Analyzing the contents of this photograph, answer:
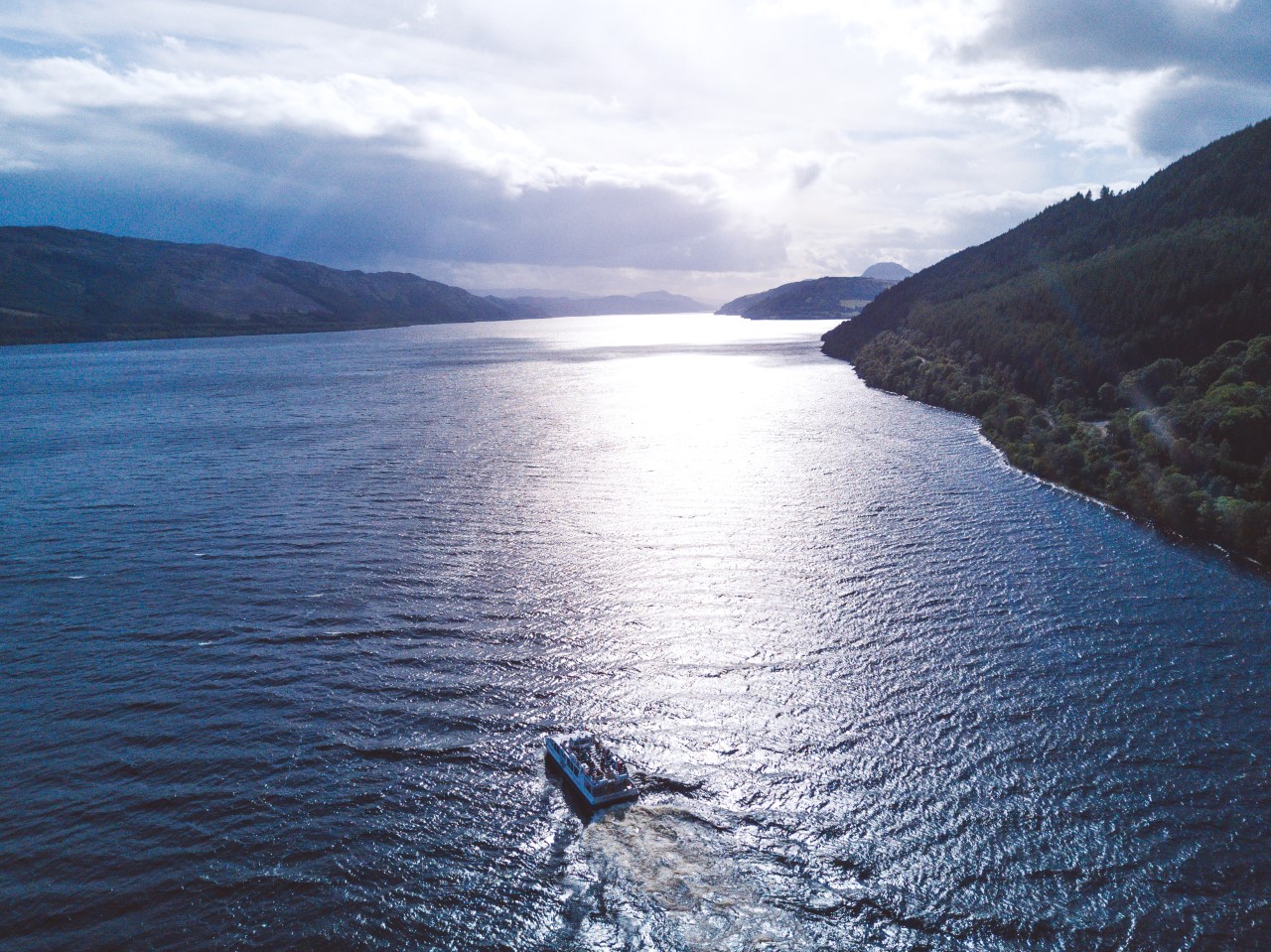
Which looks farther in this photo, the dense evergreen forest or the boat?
Result: the dense evergreen forest

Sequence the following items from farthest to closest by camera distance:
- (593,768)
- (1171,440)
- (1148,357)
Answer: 1. (1148,357)
2. (1171,440)
3. (593,768)

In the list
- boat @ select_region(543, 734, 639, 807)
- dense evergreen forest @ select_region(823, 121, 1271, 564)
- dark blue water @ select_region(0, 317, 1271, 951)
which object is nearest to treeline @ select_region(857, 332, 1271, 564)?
dense evergreen forest @ select_region(823, 121, 1271, 564)

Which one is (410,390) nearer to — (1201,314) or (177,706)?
(177,706)

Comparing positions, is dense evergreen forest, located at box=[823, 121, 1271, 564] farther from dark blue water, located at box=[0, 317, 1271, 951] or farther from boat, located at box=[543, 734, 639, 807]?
boat, located at box=[543, 734, 639, 807]

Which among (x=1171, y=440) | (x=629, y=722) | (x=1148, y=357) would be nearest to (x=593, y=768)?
(x=629, y=722)

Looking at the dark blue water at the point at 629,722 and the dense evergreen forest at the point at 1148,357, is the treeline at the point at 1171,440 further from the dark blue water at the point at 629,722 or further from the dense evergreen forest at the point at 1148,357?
the dark blue water at the point at 629,722

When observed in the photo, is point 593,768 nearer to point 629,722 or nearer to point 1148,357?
point 629,722
